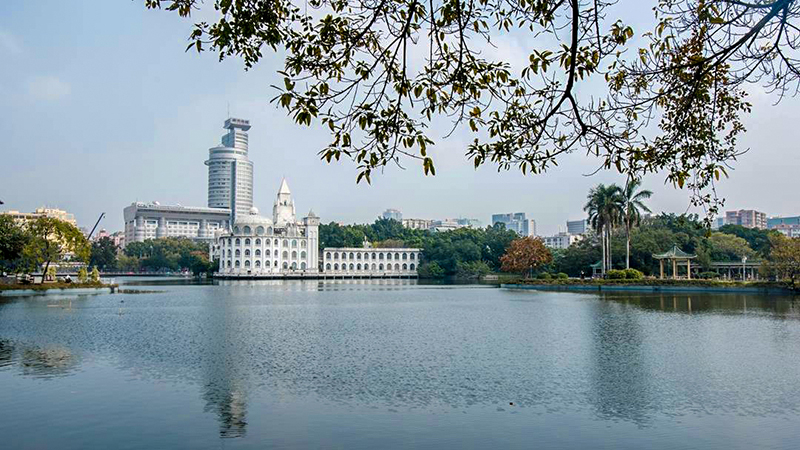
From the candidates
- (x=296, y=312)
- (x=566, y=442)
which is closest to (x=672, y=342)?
(x=566, y=442)

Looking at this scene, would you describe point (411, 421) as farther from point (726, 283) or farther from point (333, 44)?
point (726, 283)

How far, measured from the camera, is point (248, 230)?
106 m

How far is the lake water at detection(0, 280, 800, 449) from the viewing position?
895cm

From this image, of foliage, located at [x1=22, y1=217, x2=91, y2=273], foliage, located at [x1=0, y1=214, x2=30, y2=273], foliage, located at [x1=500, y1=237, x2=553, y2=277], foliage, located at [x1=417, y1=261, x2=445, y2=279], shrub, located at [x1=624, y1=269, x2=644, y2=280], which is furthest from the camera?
foliage, located at [x1=417, y1=261, x2=445, y2=279]

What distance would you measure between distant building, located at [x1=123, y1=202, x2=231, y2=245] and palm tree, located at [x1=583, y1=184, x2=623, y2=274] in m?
135

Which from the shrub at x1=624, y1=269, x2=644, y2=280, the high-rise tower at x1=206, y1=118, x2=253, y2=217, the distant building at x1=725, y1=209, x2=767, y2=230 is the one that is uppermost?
the high-rise tower at x1=206, y1=118, x2=253, y2=217

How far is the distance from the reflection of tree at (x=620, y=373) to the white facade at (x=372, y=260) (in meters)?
91.3

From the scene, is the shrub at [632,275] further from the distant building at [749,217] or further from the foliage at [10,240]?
the distant building at [749,217]

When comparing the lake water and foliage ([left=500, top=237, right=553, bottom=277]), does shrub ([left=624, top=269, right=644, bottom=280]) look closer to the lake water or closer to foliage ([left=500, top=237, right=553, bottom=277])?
foliage ([left=500, top=237, right=553, bottom=277])

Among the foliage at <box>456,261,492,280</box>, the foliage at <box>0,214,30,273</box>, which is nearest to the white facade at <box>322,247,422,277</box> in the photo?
the foliage at <box>456,261,492,280</box>

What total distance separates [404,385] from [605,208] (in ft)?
140

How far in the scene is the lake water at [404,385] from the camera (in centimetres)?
895

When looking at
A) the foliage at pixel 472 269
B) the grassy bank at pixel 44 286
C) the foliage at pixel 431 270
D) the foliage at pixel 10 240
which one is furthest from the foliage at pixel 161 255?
the foliage at pixel 10 240

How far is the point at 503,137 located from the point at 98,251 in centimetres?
11587
